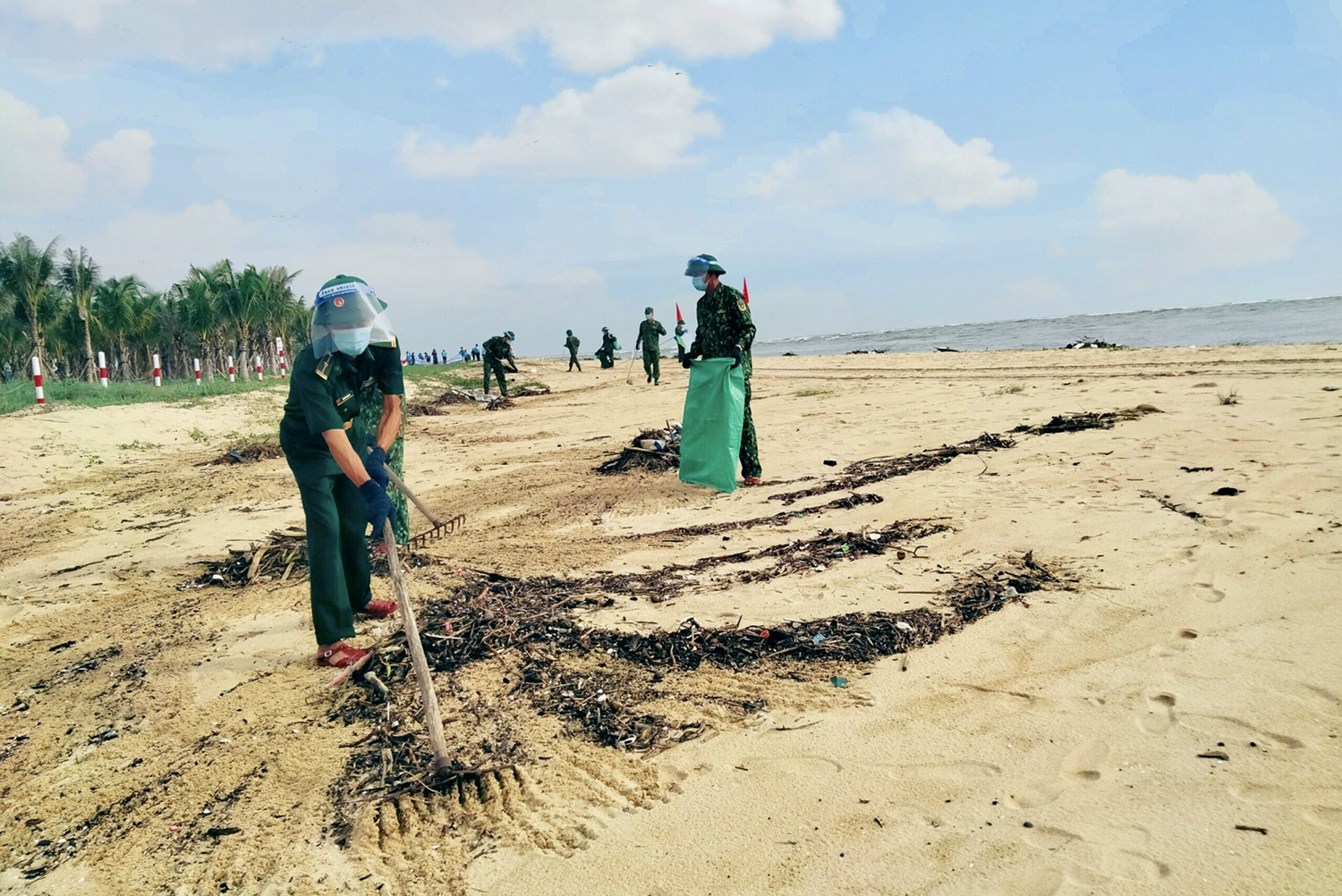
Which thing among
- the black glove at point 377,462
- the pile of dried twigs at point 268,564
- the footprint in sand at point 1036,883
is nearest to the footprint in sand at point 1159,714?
the footprint in sand at point 1036,883

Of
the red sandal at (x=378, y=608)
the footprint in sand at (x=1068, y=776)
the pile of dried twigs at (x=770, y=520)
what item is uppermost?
the pile of dried twigs at (x=770, y=520)

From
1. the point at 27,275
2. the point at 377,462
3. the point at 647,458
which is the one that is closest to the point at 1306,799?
the point at 377,462

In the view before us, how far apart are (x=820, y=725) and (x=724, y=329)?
13.9 feet

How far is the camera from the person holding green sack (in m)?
6.45

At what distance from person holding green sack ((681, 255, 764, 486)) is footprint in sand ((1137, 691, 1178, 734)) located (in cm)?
414

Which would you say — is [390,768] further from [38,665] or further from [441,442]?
[441,442]

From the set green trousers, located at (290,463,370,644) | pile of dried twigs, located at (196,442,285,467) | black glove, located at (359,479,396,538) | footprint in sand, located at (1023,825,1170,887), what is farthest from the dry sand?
pile of dried twigs, located at (196,442,285,467)

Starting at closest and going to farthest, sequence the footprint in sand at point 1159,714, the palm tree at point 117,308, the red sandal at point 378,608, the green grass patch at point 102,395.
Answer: the footprint in sand at point 1159,714 → the red sandal at point 378,608 → the green grass patch at point 102,395 → the palm tree at point 117,308

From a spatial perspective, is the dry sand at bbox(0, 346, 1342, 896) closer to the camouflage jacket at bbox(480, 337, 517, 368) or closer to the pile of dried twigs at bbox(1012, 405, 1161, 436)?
the pile of dried twigs at bbox(1012, 405, 1161, 436)

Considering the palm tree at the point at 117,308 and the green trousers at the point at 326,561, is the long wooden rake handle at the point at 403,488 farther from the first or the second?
the palm tree at the point at 117,308

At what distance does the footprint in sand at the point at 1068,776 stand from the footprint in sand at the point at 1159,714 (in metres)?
0.19

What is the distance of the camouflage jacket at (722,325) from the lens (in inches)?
254

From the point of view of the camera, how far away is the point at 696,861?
2131 millimetres

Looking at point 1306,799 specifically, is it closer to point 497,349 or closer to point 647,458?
point 647,458
